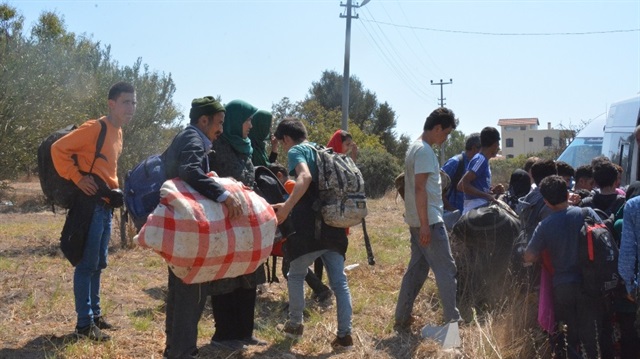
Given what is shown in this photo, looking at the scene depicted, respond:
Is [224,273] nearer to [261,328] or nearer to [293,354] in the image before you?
[293,354]

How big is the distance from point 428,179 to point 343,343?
4.56ft

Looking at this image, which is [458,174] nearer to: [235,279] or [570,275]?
[570,275]

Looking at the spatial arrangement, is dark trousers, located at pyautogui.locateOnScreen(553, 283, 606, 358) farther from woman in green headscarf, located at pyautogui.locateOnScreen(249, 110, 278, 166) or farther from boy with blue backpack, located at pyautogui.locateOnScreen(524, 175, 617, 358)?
woman in green headscarf, located at pyautogui.locateOnScreen(249, 110, 278, 166)

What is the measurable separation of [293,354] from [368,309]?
1598 mm

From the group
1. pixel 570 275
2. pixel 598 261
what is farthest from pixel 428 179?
pixel 598 261

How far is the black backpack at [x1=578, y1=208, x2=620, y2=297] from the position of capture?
4504 mm

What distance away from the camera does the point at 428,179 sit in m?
5.19

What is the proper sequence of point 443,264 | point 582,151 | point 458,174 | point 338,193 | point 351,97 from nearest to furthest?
point 338,193, point 443,264, point 458,174, point 582,151, point 351,97

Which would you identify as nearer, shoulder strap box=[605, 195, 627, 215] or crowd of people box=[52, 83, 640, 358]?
crowd of people box=[52, 83, 640, 358]

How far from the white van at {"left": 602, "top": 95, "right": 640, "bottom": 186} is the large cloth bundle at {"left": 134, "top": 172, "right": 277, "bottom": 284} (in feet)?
17.0

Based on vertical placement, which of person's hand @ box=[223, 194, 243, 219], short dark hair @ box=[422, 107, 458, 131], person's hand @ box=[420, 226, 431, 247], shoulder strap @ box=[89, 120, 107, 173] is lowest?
person's hand @ box=[420, 226, 431, 247]

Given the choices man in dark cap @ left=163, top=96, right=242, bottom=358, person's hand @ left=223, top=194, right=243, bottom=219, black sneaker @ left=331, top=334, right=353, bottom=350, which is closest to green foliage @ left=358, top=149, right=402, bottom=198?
black sneaker @ left=331, top=334, right=353, bottom=350

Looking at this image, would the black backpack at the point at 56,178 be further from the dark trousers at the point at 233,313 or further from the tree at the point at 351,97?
the tree at the point at 351,97

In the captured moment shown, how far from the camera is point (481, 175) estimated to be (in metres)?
6.55
